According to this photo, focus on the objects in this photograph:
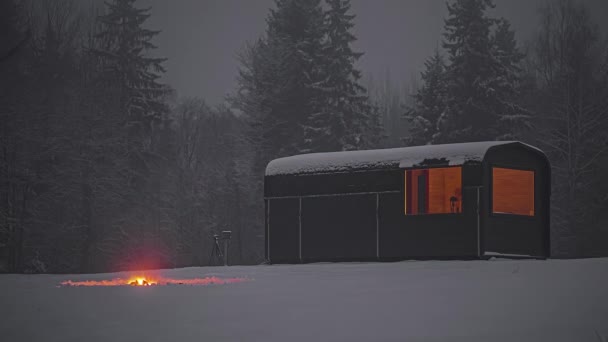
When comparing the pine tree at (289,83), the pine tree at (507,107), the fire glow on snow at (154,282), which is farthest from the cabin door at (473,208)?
the pine tree at (289,83)

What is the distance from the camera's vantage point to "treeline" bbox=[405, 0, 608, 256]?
38.0 meters

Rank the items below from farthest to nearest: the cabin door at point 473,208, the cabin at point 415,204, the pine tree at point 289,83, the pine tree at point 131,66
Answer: the pine tree at point 131,66, the pine tree at point 289,83, the cabin at point 415,204, the cabin door at point 473,208

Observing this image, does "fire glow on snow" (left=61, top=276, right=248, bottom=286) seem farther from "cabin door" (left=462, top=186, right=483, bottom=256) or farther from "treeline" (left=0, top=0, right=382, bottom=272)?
"treeline" (left=0, top=0, right=382, bottom=272)

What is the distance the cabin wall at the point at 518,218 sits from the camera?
70.7 feet

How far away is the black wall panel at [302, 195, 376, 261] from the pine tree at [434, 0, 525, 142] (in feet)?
55.3

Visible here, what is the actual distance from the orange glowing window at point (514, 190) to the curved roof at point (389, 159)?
816mm

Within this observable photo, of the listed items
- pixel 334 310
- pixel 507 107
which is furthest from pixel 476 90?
A: pixel 334 310

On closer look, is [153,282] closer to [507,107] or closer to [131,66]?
[507,107]

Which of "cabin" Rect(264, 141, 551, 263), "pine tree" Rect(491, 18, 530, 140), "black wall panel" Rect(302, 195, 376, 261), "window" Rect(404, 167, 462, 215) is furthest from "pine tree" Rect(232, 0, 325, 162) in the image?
"window" Rect(404, 167, 462, 215)

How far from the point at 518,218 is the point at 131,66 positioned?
2802cm

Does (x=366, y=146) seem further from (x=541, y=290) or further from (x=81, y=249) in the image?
(x=541, y=290)

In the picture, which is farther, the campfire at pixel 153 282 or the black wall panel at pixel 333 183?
the black wall panel at pixel 333 183

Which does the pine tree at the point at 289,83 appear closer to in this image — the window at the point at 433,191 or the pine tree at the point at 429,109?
the pine tree at the point at 429,109

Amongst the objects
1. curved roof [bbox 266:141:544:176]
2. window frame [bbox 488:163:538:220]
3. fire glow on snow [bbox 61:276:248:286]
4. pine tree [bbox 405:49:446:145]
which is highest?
pine tree [bbox 405:49:446:145]
